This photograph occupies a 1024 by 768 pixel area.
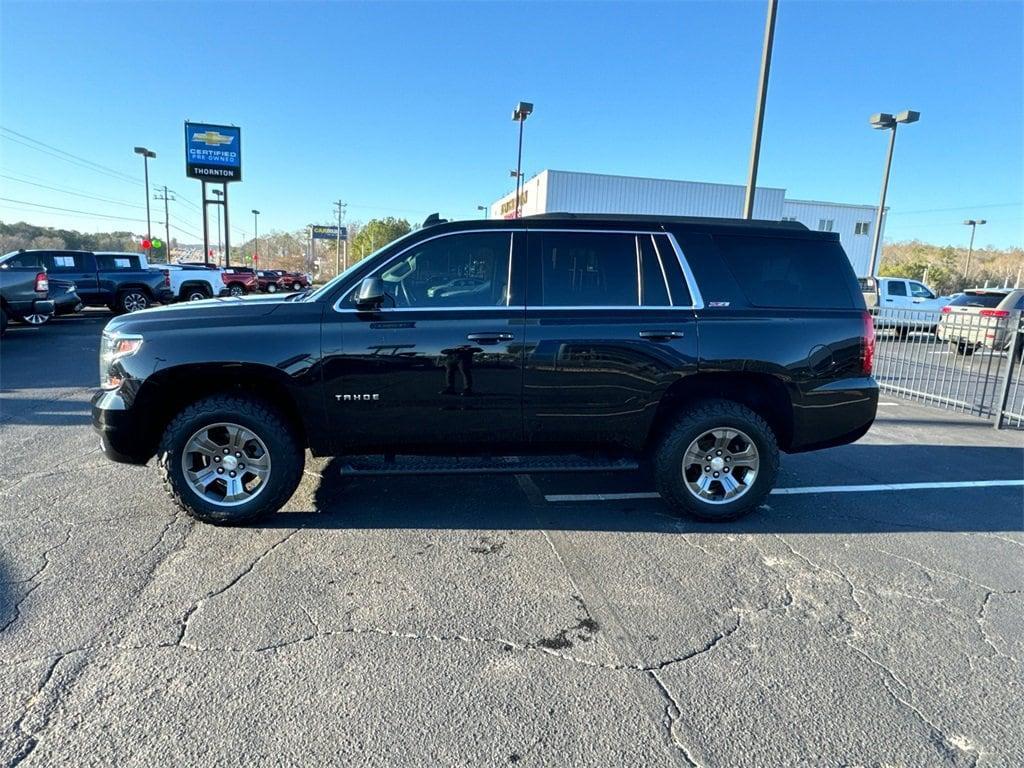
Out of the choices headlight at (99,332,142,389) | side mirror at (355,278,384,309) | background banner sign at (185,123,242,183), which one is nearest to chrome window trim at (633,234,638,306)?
side mirror at (355,278,384,309)

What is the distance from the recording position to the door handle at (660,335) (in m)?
3.95

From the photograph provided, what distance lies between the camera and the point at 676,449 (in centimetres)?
409

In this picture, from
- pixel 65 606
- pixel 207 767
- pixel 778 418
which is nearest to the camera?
pixel 207 767

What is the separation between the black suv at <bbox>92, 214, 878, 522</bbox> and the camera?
374 cm

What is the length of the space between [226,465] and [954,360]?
30.8 ft

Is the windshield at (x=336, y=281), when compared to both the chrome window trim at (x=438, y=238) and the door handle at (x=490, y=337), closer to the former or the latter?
the chrome window trim at (x=438, y=238)

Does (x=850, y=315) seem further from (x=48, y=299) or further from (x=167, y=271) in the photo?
(x=167, y=271)

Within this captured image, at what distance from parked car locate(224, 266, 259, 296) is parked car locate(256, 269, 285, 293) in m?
0.72

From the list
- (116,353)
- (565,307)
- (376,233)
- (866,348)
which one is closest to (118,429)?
(116,353)

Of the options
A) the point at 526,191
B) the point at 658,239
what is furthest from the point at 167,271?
the point at 526,191

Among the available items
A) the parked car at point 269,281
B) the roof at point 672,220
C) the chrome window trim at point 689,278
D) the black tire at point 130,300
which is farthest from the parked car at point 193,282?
the chrome window trim at point 689,278

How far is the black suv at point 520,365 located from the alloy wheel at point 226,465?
12 millimetres

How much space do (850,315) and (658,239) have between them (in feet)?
4.86

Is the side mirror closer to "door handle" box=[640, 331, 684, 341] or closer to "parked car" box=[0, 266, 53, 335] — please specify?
"door handle" box=[640, 331, 684, 341]
